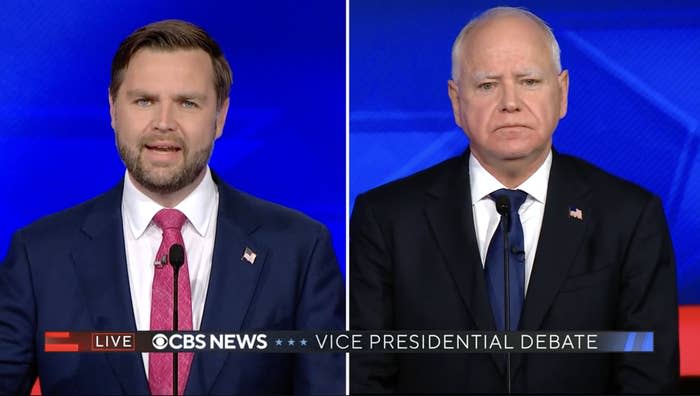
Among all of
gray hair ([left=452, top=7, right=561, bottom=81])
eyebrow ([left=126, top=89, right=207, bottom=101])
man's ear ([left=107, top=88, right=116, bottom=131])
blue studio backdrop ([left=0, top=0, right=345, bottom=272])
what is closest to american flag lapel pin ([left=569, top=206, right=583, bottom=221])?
gray hair ([left=452, top=7, right=561, bottom=81])

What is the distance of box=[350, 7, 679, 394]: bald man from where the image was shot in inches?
173

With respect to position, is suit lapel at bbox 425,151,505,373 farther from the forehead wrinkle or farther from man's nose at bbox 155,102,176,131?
man's nose at bbox 155,102,176,131

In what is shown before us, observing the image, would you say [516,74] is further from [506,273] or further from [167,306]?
[167,306]

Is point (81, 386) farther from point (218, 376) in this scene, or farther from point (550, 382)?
point (550, 382)

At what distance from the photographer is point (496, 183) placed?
4.46 meters

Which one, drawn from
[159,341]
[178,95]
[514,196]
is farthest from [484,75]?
[159,341]

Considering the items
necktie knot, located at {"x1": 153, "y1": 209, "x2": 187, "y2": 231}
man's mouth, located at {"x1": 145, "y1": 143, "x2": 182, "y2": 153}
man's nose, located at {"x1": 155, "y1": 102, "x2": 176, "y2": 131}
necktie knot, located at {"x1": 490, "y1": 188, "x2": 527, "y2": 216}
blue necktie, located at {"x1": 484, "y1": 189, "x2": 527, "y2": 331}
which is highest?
man's nose, located at {"x1": 155, "y1": 102, "x2": 176, "y2": 131}

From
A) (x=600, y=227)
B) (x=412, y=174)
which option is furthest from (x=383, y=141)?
(x=600, y=227)

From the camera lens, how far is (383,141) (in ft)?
15.4

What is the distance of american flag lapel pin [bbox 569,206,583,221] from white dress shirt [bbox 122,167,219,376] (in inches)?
49.0

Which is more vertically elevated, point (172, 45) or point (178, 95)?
point (172, 45)

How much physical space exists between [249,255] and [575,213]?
3.78ft

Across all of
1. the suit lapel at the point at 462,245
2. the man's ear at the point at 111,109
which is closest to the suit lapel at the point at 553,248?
the suit lapel at the point at 462,245

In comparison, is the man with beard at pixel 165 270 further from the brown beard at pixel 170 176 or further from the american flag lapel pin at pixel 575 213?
the american flag lapel pin at pixel 575 213
